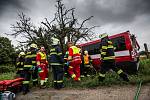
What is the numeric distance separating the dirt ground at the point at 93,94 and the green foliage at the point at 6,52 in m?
21.7

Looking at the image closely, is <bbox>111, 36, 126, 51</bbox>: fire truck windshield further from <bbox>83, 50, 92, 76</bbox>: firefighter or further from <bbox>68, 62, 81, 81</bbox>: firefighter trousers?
<bbox>68, 62, 81, 81</bbox>: firefighter trousers

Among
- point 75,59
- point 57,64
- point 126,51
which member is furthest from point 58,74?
point 126,51

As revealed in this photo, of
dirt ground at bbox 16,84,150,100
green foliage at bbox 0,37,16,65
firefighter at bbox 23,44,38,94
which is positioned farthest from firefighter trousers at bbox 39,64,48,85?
green foliage at bbox 0,37,16,65

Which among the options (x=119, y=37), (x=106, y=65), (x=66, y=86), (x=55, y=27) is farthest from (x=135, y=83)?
(x=55, y=27)

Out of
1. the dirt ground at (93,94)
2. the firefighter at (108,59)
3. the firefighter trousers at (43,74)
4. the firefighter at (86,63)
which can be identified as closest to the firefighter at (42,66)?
the firefighter trousers at (43,74)

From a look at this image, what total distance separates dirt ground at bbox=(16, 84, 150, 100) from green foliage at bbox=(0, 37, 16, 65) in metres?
21.7

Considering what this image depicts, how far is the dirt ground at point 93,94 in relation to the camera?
714 centimetres

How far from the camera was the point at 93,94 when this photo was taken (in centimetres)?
775

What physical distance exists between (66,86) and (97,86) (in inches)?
54.9

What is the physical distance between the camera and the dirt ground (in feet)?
23.4

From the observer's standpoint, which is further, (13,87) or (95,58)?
(95,58)

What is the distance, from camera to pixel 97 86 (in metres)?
8.90

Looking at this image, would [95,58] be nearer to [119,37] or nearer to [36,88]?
[119,37]

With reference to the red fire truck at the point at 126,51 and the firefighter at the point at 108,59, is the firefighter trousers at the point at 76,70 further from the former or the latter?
the red fire truck at the point at 126,51
